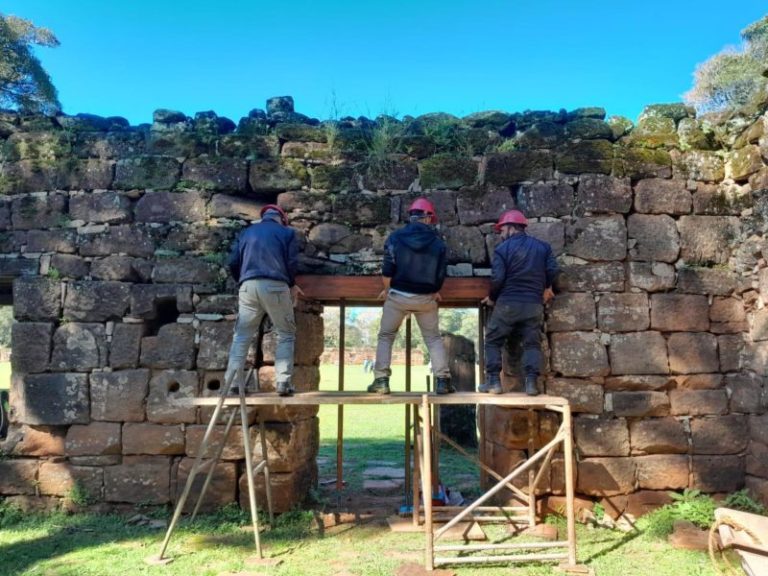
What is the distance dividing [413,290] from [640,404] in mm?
2571

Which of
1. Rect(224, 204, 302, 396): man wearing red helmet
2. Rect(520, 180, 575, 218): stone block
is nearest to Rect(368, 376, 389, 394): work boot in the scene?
Rect(224, 204, 302, 396): man wearing red helmet

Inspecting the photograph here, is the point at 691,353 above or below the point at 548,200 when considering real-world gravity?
below

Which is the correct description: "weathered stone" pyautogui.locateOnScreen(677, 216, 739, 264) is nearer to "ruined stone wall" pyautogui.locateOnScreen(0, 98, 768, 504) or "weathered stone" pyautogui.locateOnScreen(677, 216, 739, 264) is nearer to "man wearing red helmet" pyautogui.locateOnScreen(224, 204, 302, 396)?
"ruined stone wall" pyautogui.locateOnScreen(0, 98, 768, 504)

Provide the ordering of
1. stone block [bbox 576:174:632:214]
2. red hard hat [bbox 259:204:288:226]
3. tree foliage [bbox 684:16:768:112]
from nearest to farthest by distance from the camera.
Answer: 1. red hard hat [bbox 259:204:288:226]
2. stone block [bbox 576:174:632:214]
3. tree foliage [bbox 684:16:768:112]

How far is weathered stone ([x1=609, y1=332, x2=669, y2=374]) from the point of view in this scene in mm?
5875

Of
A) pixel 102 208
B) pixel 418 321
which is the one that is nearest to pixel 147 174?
pixel 102 208

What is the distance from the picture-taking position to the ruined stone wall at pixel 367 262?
5.85 metres

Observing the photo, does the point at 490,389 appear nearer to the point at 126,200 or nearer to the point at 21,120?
the point at 126,200

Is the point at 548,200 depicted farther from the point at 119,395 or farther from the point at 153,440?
the point at 119,395

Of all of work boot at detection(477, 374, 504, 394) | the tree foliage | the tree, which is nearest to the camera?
work boot at detection(477, 374, 504, 394)

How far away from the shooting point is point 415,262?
5312mm

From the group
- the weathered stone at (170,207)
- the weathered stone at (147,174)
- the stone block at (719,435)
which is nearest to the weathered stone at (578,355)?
the stone block at (719,435)

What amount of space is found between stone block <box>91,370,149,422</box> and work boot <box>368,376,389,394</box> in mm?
2394

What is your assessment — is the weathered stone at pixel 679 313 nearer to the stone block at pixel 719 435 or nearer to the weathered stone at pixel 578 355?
the weathered stone at pixel 578 355
